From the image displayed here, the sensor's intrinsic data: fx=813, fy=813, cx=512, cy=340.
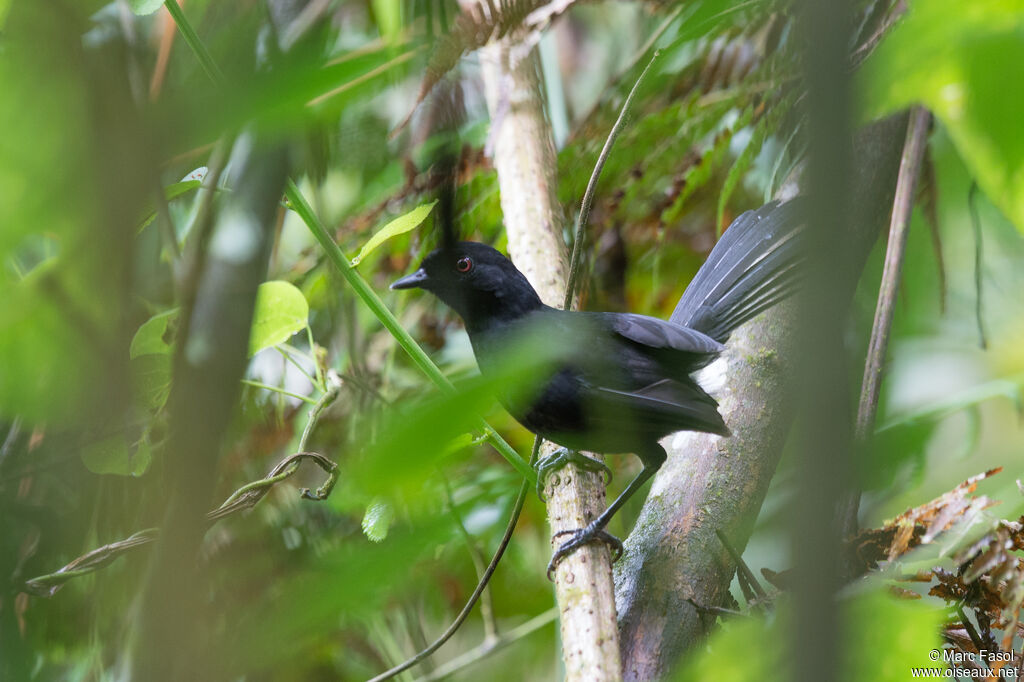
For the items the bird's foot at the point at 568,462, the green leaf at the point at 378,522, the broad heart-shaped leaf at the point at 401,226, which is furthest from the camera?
the bird's foot at the point at 568,462

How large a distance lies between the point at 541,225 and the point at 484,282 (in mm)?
283

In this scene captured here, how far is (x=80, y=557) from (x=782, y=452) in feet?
4.82

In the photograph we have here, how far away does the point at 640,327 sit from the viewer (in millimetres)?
1966

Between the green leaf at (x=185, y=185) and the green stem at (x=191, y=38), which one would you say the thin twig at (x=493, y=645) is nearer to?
the green leaf at (x=185, y=185)

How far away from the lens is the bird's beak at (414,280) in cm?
198

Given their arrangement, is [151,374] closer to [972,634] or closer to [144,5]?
[144,5]

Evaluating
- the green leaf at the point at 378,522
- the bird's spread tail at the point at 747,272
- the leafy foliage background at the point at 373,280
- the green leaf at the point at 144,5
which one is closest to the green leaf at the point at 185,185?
the leafy foliage background at the point at 373,280

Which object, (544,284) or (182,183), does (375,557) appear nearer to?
(182,183)

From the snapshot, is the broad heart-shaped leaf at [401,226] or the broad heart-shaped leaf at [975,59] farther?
the broad heart-shaped leaf at [401,226]

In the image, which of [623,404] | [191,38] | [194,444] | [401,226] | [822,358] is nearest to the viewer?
[822,358]

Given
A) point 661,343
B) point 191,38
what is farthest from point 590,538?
point 191,38

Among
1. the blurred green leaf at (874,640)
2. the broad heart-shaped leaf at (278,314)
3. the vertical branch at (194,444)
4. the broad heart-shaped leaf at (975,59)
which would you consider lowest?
the blurred green leaf at (874,640)

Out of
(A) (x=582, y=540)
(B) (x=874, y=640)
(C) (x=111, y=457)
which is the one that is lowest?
(B) (x=874, y=640)

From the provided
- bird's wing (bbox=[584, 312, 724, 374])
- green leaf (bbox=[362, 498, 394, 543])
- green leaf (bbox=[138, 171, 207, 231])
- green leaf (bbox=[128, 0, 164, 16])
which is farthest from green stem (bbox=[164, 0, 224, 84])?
bird's wing (bbox=[584, 312, 724, 374])
